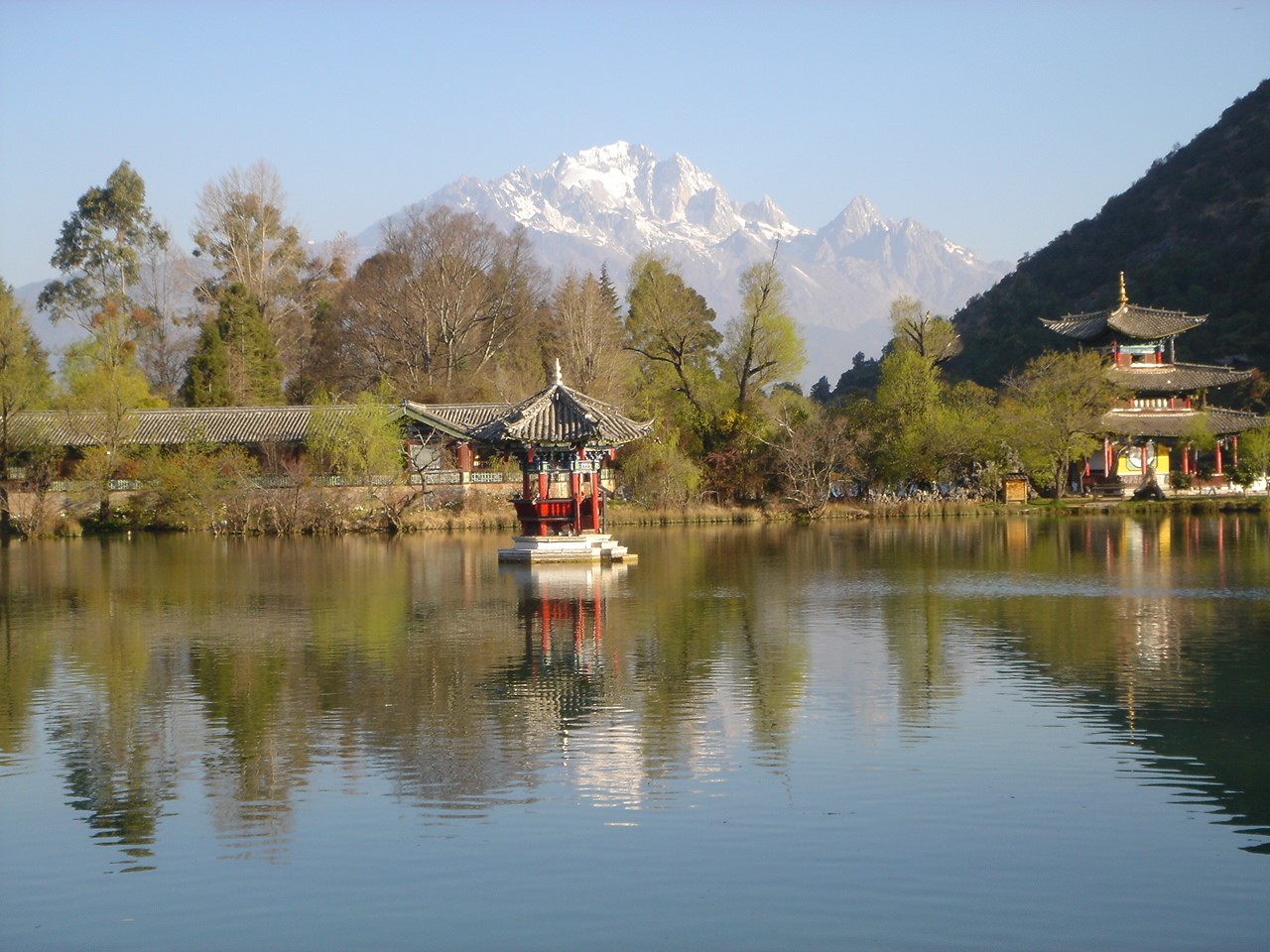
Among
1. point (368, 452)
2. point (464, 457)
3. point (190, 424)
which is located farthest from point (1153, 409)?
point (190, 424)

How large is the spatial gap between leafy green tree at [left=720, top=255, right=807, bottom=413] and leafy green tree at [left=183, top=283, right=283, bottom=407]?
19215 mm

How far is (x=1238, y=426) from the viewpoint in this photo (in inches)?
2189

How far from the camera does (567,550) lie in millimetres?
29328

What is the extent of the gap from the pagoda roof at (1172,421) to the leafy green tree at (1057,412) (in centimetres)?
194

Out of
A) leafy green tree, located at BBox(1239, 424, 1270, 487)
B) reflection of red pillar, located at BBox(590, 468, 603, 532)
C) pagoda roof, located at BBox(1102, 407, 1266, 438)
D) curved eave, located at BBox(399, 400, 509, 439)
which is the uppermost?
curved eave, located at BBox(399, 400, 509, 439)

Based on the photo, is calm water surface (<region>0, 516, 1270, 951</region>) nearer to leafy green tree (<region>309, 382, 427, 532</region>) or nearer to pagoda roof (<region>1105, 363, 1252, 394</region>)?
leafy green tree (<region>309, 382, 427, 532</region>)

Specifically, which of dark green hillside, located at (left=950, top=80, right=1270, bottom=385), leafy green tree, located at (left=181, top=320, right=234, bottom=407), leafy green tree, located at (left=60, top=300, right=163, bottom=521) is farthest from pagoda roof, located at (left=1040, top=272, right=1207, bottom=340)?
leafy green tree, located at (left=60, top=300, right=163, bottom=521)

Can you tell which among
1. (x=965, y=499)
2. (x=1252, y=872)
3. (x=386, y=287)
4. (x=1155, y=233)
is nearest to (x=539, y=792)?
(x=1252, y=872)

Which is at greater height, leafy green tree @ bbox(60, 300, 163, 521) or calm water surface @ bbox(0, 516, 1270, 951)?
leafy green tree @ bbox(60, 300, 163, 521)

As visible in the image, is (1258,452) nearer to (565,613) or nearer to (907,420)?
(907,420)

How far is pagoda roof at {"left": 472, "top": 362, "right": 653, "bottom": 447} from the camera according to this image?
30484mm

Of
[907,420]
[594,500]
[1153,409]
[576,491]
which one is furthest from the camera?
[1153,409]

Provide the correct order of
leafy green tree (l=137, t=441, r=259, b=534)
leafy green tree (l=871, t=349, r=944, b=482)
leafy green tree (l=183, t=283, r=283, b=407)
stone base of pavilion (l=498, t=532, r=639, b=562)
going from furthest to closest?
leafy green tree (l=183, t=283, r=283, b=407), leafy green tree (l=871, t=349, r=944, b=482), leafy green tree (l=137, t=441, r=259, b=534), stone base of pavilion (l=498, t=532, r=639, b=562)

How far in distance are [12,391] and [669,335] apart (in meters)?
25.0
